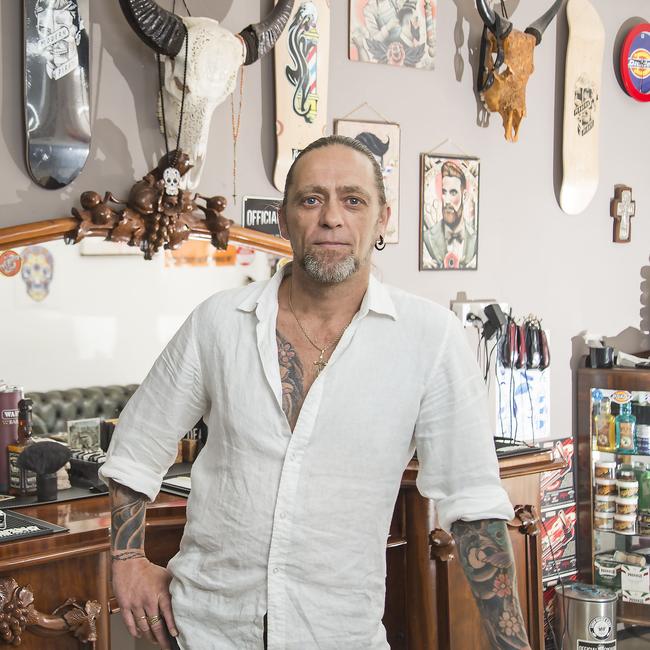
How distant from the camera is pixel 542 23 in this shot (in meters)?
4.20

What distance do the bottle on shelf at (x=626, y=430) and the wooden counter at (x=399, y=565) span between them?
1004 millimetres

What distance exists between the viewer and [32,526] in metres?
2.49

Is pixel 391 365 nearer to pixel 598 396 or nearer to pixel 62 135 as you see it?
pixel 62 135

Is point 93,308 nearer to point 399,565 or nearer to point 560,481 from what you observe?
point 399,565

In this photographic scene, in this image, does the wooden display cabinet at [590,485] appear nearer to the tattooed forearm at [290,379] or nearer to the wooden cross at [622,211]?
the wooden cross at [622,211]

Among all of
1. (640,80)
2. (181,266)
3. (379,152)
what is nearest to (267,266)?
(181,266)

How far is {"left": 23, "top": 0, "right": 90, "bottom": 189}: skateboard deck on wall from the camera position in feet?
9.80

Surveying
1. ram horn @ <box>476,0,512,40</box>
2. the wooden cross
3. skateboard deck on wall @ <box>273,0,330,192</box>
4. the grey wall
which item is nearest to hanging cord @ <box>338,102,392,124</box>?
the grey wall

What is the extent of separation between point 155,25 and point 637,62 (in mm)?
2794

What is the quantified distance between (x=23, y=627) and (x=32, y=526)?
0.81 feet

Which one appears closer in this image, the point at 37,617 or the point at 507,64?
the point at 37,617

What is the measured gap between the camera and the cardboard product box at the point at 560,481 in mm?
4621

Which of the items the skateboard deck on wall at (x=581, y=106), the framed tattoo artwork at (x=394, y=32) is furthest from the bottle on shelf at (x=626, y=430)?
the framed tattoo artwork at (x=394, y=32)

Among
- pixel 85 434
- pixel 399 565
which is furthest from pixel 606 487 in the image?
pixel 85 434
